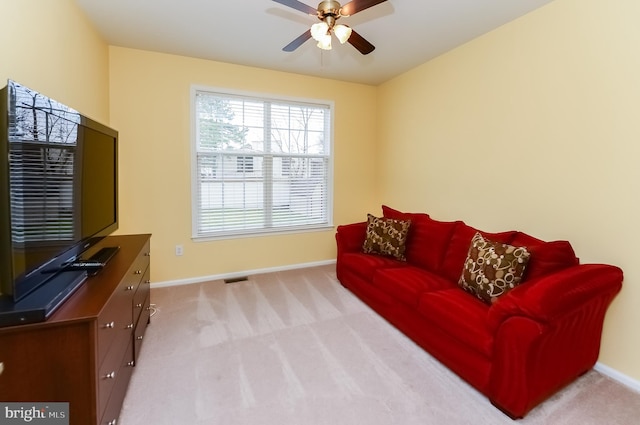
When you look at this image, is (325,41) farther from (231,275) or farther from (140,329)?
(231,275)

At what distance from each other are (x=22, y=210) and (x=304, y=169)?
126 inches

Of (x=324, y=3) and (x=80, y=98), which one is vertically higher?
(x=324, y=3)

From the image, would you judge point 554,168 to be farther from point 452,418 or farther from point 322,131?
point 322,131

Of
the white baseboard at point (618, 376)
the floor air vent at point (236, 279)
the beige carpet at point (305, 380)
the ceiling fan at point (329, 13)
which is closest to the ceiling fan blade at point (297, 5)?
the ceiling fan at point (329, 13)

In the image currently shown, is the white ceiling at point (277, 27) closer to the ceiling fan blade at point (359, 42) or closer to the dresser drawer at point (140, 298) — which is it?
the ceiling fan blade at point (359, 42)

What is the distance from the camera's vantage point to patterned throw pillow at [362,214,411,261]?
3197mm

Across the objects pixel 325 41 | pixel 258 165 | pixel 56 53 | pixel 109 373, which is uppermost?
pixel 325 41

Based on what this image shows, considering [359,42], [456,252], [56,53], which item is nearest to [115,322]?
[56,53]

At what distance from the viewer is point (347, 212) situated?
4492 millimetres

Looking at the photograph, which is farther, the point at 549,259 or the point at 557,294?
the point at 549,259

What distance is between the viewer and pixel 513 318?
65.2 inches

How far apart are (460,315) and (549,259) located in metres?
0.71

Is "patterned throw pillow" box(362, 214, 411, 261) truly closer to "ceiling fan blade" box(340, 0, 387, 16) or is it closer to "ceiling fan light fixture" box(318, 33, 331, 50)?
"ceiling fan light fixture" box(318, 33, 331, 50)

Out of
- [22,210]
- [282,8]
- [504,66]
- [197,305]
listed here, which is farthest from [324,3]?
[197,305]
